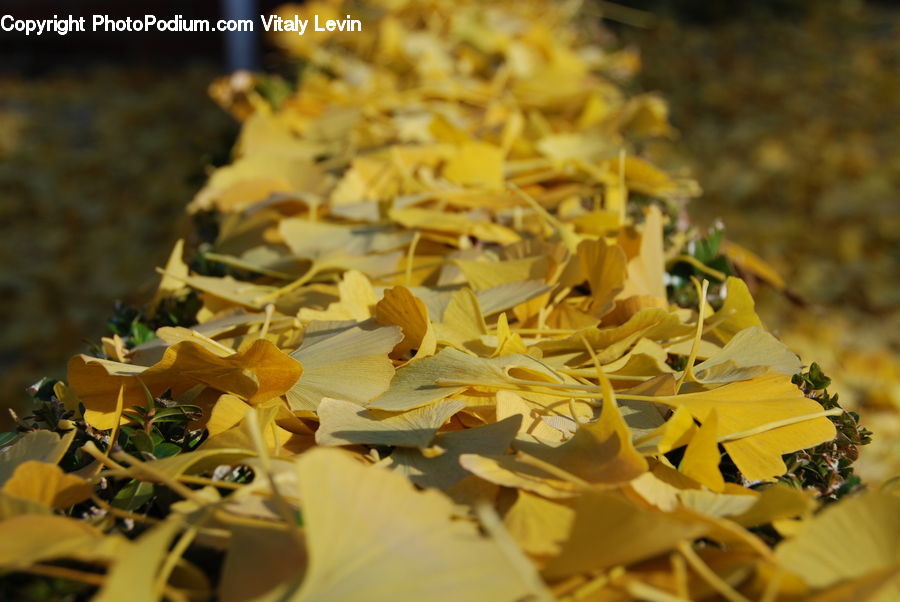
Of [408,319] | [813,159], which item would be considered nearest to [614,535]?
[408,319]

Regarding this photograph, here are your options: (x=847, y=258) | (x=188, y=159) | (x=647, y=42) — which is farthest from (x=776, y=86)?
(x=188, y=159)

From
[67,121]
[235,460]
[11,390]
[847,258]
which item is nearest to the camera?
[235,460]

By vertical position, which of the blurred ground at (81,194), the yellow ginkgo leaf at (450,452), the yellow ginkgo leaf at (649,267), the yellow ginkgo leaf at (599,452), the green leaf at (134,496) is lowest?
the blurred ground at (81,194)

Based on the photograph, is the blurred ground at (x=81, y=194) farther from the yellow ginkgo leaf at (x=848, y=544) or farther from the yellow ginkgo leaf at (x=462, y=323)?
the yellow ginkgo leaf at (x=848, y=544)

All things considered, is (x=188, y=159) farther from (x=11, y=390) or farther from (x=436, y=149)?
(x=436, y=149)

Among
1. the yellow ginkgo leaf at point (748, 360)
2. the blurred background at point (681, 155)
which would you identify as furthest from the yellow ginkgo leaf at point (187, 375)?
the blurred background at point (681, 155)

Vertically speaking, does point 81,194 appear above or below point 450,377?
below

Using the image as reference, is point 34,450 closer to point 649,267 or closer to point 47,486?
point 47,486
